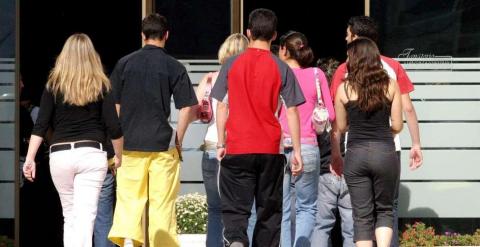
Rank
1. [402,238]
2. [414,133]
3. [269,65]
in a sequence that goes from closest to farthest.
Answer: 1. [269,65]
2. [414,133]
3. [402,238]

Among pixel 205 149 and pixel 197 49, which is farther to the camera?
pixel 197 49

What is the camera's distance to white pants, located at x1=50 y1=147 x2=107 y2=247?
7426mm

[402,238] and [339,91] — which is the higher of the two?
[339,91]

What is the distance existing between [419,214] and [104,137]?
3.67 metres

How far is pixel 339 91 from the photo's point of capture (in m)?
7.58

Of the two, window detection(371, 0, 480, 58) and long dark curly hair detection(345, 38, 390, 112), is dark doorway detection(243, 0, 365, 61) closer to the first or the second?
window detection(371, 0, 480, 58)

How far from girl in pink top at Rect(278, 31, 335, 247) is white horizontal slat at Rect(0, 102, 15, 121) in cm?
266

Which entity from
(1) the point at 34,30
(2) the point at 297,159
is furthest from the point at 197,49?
(2) the point at 297,159

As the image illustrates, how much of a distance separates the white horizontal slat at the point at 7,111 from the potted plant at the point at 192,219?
1714 mm

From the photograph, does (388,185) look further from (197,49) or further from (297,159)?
(197,49)

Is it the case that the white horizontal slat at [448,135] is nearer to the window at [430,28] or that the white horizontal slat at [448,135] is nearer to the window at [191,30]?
the window at [430,28]

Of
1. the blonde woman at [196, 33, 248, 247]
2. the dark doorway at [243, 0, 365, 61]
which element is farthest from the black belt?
the dark doorway at [243, 0, 365, 61]

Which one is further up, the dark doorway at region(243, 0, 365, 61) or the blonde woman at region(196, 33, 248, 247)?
the dark doorway at region(243, 0, 365, 61)

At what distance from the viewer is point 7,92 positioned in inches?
379
